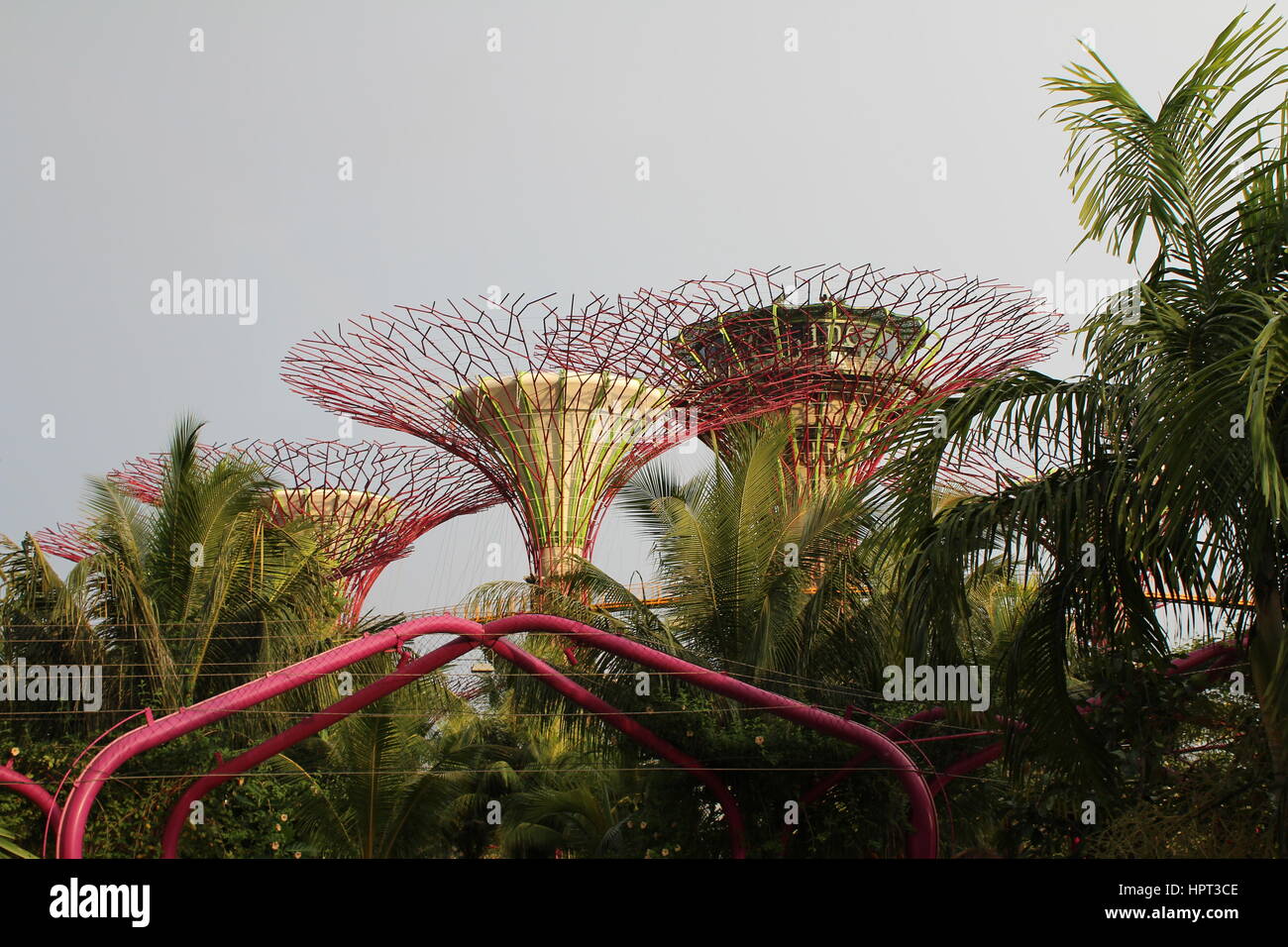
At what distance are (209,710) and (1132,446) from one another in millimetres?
6817

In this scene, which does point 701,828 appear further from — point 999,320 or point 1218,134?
point 999,320

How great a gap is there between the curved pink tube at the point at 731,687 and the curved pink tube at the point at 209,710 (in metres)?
0.48

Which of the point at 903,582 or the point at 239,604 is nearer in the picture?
the point at 903,582

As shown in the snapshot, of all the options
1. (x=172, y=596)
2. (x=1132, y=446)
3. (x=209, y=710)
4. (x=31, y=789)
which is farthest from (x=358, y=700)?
(x=1132, y=446)

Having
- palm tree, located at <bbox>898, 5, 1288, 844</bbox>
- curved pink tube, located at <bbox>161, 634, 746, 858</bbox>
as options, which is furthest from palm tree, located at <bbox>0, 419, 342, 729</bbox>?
palm tree, located at <bbox>898, 5, 1288, 844</bbox>

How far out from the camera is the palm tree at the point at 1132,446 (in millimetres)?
6504

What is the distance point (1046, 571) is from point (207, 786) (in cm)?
739

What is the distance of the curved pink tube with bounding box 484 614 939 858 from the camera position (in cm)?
1065

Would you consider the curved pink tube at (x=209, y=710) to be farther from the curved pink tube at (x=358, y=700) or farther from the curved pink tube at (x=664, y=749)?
the curved pink tube at (x=664, y=749)

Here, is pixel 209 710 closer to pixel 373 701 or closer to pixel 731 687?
pixel 373 701

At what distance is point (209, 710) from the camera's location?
10.2 meters

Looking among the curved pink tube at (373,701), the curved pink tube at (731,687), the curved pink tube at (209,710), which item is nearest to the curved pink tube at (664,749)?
the curved pink tube at (373,701)

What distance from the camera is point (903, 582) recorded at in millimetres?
7234
